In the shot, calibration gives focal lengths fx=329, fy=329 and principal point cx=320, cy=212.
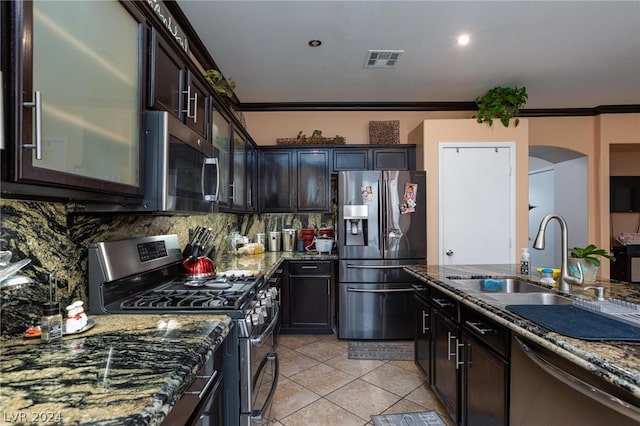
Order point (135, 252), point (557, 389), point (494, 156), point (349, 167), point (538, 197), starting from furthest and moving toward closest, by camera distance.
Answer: point (538, 197) → point (349, 167) → point (494, 156) → point (135, 252) → point (557, 389)

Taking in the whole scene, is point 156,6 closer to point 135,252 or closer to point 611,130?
point 135,252

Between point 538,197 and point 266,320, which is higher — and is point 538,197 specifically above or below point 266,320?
above

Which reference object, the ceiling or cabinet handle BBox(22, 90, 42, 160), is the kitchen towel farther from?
the ceiling

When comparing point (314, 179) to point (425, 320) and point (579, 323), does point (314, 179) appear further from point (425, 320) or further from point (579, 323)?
point (579, 323)

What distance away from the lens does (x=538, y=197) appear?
773 cm

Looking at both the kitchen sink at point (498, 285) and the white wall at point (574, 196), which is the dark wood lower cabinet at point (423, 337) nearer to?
the kitchen sink at point (498, 285)

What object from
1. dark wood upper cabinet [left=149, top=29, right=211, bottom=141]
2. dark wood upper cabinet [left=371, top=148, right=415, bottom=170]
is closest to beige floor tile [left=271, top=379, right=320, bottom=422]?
dark wood upper cabinet [left=149, top=29, right=211, bottom=141]

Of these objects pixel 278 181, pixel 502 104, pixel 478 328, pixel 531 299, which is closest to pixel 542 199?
pixel 502 104

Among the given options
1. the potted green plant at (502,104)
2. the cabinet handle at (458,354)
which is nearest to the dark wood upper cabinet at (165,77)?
the cabinet handle at (458,354)

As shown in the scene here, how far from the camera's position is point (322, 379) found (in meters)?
2.69

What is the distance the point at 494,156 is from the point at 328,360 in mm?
2878

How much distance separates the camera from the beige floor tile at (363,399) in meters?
2.25

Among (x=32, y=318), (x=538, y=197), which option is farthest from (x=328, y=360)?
(x=538, y=197)

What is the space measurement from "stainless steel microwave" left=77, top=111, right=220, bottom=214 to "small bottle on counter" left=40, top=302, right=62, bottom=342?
0.41m
